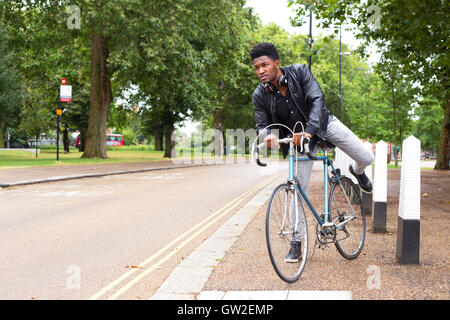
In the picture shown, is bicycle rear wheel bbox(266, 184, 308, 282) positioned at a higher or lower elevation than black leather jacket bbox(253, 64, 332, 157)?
lower

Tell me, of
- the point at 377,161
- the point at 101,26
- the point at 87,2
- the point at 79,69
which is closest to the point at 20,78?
the point at 79,69

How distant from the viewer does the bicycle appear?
392 centimetres

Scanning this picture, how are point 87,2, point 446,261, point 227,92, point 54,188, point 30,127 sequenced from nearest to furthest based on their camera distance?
point 446,261 < point 54,188 < point 87,2 < point 30,127 < point 227,92

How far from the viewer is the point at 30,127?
1639 inches

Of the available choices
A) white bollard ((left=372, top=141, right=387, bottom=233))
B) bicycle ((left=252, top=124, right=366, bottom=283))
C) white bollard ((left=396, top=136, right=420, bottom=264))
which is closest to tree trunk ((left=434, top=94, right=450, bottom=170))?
white bollard ((left=372, top=141, right=387, bottom=233))

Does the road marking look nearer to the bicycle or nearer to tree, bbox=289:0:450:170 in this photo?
the bicycle

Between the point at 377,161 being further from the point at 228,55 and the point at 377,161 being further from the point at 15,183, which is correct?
the point at 228,55

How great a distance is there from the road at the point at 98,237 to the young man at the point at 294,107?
63.0 inches

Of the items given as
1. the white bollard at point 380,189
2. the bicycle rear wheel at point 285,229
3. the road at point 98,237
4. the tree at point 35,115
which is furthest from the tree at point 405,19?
the tree at point 35,115

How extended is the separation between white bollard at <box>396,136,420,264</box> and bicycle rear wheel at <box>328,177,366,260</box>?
480 mm

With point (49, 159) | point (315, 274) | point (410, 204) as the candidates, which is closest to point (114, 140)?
point (49, 159)

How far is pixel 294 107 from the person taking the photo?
4371mm

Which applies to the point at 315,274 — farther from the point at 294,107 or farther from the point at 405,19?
the point at 405,19
